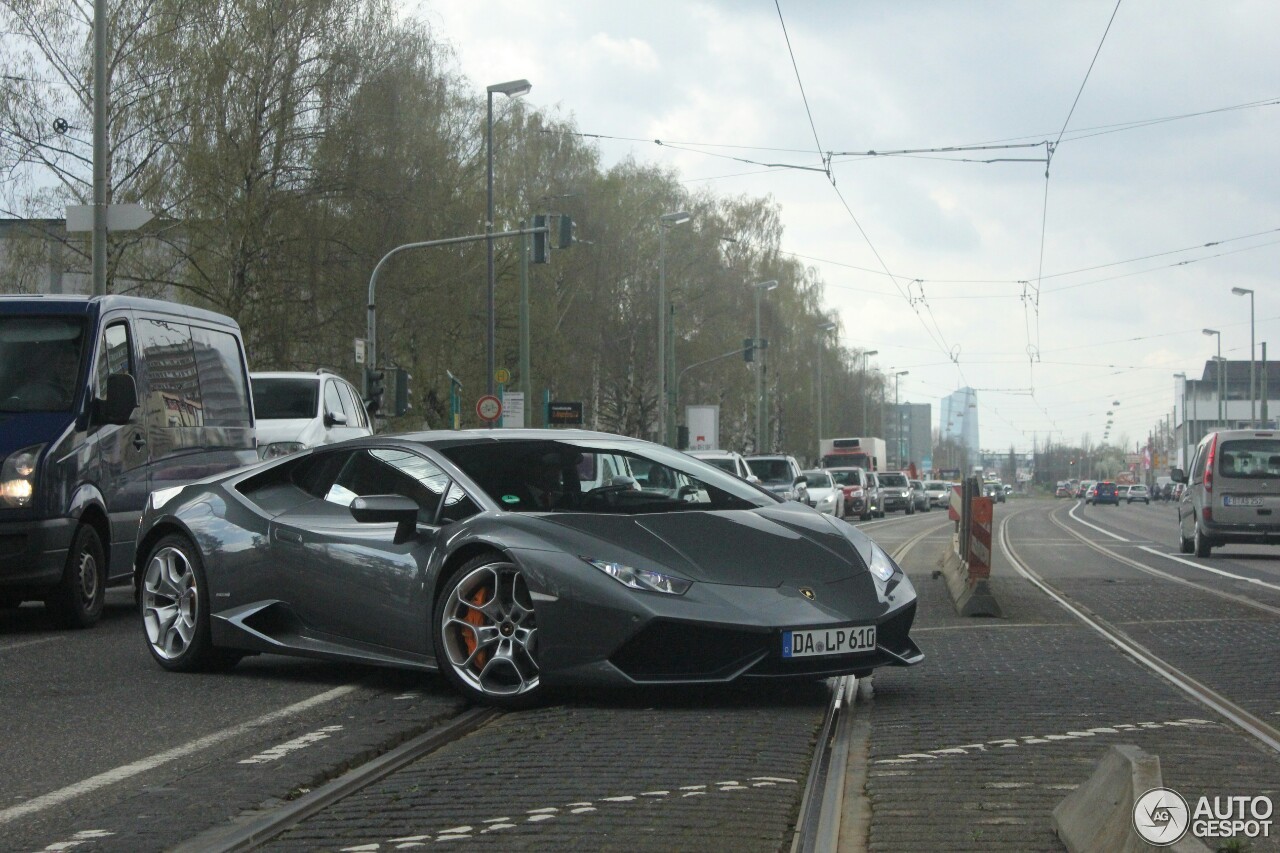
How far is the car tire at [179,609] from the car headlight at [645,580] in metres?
2.72

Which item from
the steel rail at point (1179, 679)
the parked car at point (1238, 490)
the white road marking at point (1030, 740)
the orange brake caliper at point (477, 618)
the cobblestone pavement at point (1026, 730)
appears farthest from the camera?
the parked car at point (1238, 490)

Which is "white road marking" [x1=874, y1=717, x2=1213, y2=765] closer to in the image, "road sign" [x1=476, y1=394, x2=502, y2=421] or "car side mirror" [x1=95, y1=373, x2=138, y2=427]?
"car side mirror" [x1=95, y1=373, x2=138, y2=427]

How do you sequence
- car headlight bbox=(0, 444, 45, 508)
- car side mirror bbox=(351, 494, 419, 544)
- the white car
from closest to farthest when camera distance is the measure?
car side mirror bbox=(351, 494, 419, 544), car headlight bbox=(0, 444, 45, 508), the white car

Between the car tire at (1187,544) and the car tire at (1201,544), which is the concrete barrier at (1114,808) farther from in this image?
the car tire at (1187,544)

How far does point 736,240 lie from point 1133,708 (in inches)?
2619

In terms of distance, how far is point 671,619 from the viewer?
258 inches

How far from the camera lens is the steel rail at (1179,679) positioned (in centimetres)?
643

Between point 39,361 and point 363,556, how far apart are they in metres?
4.36

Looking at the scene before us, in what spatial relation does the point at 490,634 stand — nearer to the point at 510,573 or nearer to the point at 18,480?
the point at 510,573

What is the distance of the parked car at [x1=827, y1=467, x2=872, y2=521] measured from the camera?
5169 centimetres

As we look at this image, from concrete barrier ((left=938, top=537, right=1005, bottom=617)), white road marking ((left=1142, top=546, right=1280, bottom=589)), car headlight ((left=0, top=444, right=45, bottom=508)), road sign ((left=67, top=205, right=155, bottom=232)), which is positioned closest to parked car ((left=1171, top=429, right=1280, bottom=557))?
white road marking ((left=1142, top=546, right=1280, bottom=589))

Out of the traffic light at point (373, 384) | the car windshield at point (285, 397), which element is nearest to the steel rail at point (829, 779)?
the car windshield at point (285, 397)

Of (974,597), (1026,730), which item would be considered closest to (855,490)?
(974,597)

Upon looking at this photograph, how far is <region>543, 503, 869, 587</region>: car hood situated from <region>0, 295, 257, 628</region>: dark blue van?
15.2 ft
